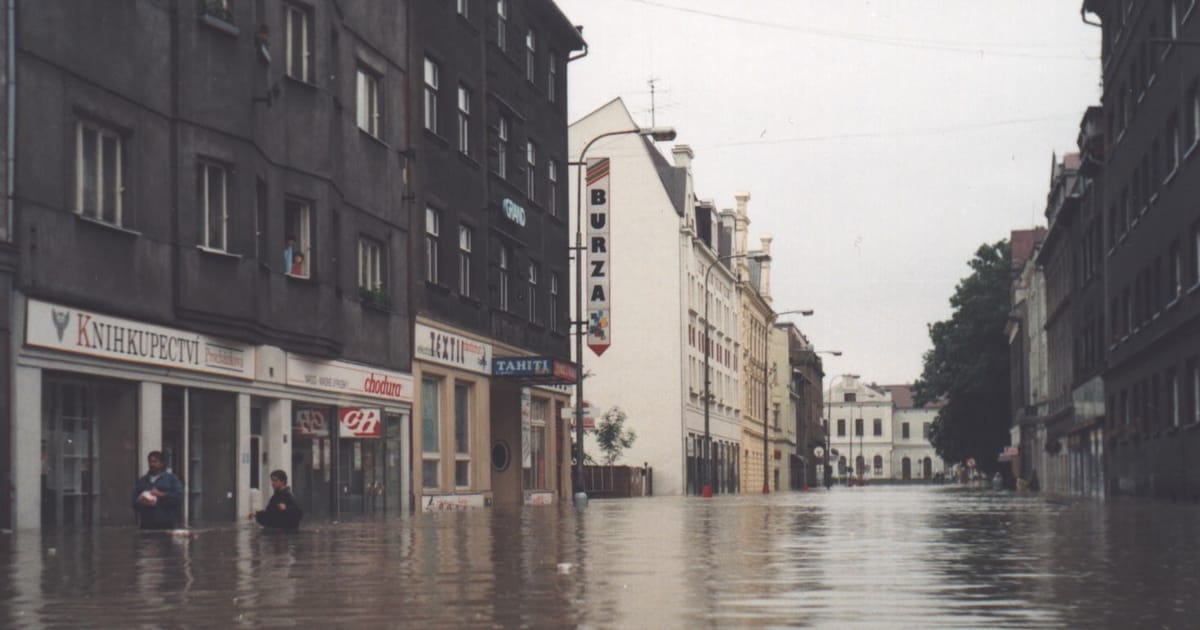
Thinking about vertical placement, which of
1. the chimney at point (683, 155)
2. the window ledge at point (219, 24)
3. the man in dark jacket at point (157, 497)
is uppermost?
the chimney at point (683, 155)

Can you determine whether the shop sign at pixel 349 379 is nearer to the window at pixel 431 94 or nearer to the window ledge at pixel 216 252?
the window ledge at pixel 216 252

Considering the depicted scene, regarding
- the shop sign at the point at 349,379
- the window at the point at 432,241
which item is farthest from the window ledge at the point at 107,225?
the window at the point at 432,241

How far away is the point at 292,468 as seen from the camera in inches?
1187

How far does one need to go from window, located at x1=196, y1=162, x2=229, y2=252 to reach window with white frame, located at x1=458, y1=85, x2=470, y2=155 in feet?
43.5

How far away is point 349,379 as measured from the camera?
3225 cm

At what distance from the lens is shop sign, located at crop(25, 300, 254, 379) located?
2088 centimetres

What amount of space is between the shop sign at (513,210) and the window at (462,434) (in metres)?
5.06

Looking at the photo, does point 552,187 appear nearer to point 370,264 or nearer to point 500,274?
point 500,274

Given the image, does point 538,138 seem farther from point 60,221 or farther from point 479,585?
point 479,585

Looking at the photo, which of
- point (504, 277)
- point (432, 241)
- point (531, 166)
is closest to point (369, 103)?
point (432, 241)

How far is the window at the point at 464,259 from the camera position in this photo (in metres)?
39.4

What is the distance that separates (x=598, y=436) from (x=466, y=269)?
29237 millimetres

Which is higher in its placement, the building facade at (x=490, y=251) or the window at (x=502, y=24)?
the window at (x=502, y=24)

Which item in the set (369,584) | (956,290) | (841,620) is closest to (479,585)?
(369,584)
